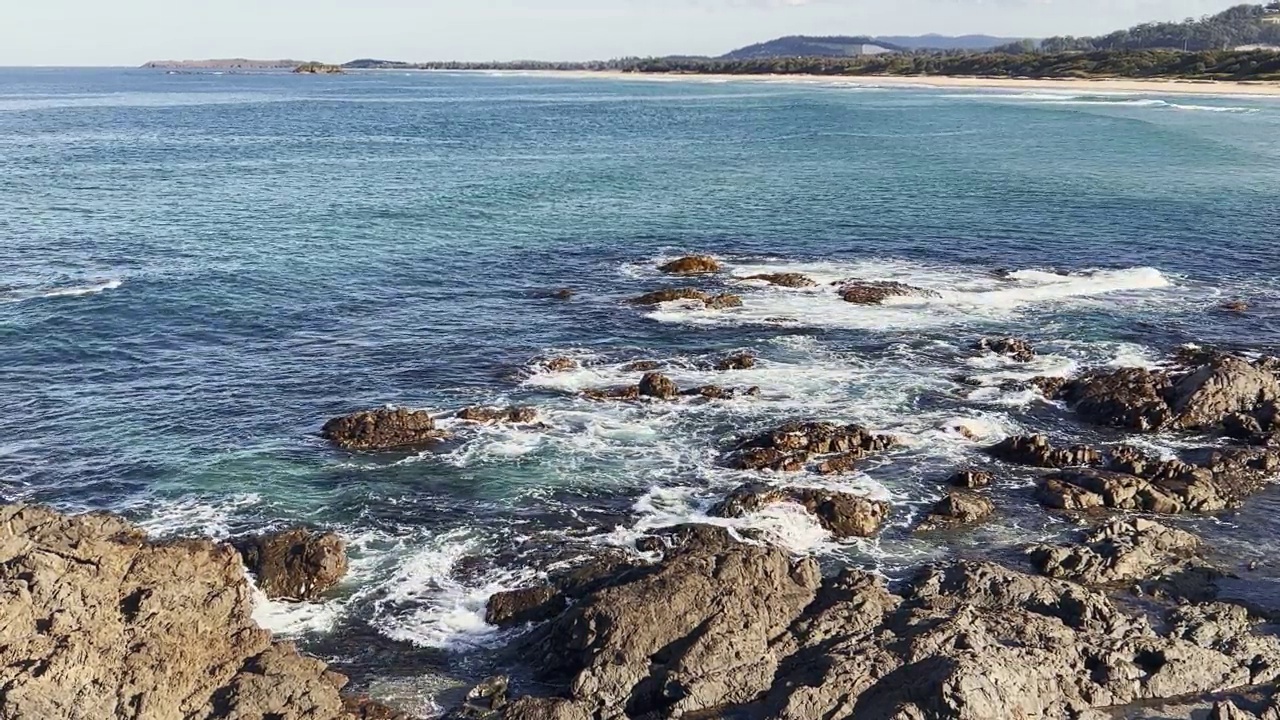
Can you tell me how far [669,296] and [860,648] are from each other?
2996 centimetres

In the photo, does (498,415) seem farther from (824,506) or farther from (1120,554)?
(1120,554)

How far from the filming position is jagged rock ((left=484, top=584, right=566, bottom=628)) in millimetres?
23062

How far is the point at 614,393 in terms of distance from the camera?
36.7 metres

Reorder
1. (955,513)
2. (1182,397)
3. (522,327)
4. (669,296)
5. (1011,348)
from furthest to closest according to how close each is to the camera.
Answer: (669,296), (522,327), (1011,348), (1182,397), (955,513)

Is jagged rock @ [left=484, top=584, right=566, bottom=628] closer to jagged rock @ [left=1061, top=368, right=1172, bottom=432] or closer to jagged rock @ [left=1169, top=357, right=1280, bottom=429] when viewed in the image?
jagged rock @ [left=1061, top=368, right=1172, bottom=432]

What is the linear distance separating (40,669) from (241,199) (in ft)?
208

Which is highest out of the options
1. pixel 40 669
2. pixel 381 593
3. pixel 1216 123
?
pixel 1216 123

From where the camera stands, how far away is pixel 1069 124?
126m

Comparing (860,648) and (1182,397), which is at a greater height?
(1182,397)

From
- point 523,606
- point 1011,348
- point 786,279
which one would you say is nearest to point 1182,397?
point 1011,348

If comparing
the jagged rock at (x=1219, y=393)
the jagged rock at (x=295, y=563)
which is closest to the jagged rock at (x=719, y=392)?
the jagged rock at (x=1219, y=393)

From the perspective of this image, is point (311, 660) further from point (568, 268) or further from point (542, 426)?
point (568, 268)

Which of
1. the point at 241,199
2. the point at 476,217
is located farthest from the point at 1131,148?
the point at 241,199

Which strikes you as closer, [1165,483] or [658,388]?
[1165,483]
